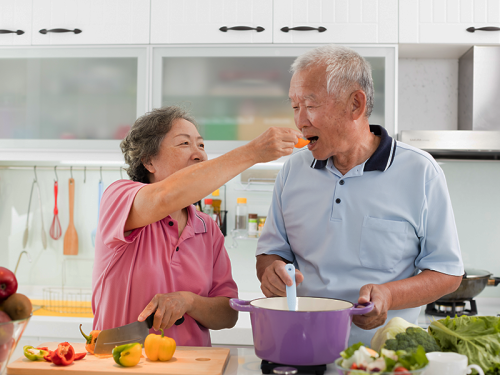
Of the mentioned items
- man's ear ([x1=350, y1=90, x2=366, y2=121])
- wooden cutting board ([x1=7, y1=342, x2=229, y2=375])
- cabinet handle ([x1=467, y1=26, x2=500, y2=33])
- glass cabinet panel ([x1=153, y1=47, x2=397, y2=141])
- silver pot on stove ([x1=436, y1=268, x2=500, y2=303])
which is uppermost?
cabinet handle ([x1=467, y1=26, x2=500, y2=33])

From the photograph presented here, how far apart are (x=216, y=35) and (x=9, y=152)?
4.34 feet

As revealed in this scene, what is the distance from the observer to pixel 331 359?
89 centimetres

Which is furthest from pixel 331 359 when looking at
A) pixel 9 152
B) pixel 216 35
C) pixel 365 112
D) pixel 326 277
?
pixel 9 152

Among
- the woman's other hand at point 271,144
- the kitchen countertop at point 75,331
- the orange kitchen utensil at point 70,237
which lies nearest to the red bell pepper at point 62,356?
the woman's other hand at point 271,144

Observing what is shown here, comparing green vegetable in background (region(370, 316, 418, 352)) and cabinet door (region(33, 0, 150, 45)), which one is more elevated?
A: cabinet door (region(33, 0, 150, 45))

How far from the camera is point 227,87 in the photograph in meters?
2.46

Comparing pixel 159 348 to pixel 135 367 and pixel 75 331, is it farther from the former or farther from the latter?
pixel 75 331

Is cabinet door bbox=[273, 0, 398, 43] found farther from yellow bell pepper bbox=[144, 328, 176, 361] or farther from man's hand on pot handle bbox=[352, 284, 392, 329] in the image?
yellow bell pepper bbox=[144, 328, 176, 361]

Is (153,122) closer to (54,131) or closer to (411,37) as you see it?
(54,131)

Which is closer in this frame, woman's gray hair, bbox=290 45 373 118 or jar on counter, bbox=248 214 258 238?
woman's gray hair, bbox=290 45 373 118

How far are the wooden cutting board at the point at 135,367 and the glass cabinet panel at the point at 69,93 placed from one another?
169 cm

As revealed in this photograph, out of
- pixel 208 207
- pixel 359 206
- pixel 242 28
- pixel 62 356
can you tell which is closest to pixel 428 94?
pixel 242 28

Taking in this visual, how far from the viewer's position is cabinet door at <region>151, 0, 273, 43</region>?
2342mm

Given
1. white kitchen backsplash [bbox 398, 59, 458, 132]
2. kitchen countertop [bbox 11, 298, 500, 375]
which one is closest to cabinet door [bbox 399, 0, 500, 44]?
white kitchen backsplash [bbox 398, 59, 458, 132]
